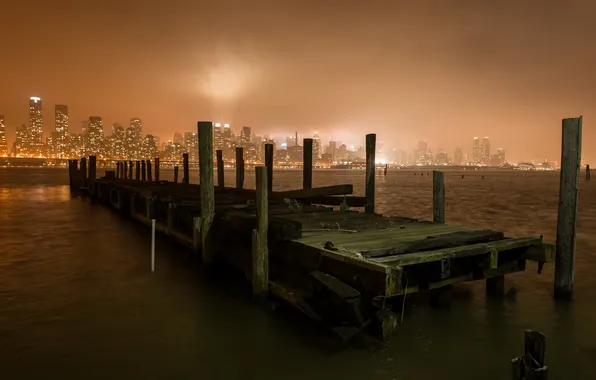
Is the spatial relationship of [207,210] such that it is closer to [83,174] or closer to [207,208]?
[207,208]

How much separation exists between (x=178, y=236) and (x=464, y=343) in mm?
8837

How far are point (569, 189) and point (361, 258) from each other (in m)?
4.22

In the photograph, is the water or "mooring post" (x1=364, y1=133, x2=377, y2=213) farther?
"mooring post" (x1=364, y1=133, x2=377, y2=213)

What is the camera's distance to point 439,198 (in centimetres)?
1096

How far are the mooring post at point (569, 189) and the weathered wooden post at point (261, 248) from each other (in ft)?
16.9

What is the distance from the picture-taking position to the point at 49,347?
6.27 meters

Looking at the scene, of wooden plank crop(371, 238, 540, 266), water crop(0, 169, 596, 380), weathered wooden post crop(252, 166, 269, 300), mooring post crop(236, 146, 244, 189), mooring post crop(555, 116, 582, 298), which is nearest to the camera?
water crop(0, 169, 596, 380)

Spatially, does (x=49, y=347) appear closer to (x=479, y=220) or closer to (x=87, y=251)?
(x=87, y=251)

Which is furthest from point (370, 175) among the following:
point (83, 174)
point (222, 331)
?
point (83, 174)

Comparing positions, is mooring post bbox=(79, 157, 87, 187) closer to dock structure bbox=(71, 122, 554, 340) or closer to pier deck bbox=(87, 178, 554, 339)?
dock structure bbox=(71, 122, 554, 340)

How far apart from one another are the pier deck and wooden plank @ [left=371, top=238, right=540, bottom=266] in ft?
0.05

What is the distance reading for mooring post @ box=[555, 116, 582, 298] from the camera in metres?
7.52

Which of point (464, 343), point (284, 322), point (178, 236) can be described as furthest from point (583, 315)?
point (178, 236)

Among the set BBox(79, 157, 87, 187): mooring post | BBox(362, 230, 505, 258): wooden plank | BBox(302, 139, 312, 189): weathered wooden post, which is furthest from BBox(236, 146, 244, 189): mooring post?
BBox(79, 157, 87, 187): mooring post
